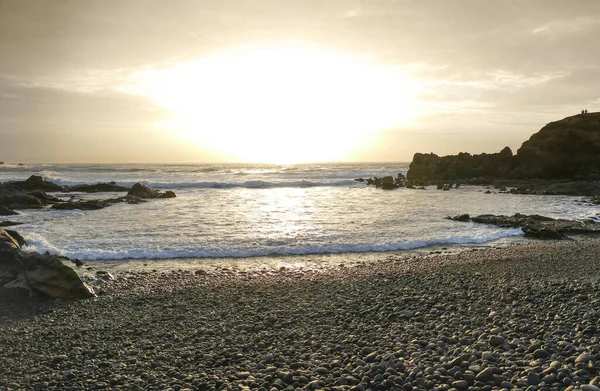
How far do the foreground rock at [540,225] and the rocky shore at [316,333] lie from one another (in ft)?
26.7

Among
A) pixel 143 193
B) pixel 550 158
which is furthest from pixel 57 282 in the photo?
pixel 550 158

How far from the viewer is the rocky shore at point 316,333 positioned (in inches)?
221

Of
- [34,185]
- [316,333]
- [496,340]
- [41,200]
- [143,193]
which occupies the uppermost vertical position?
[34,185]

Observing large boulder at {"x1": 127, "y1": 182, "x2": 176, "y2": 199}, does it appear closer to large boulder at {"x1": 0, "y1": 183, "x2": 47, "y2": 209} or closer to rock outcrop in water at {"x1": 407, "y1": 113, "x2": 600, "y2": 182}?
large boulder at {"x1": 0, "y1": 183, "x2": 47, "y2": 209}

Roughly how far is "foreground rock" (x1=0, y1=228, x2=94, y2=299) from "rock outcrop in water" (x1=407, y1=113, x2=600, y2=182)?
6304 cm

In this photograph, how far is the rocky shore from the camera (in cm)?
561

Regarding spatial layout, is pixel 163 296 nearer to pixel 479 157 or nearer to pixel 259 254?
pixel 259 254

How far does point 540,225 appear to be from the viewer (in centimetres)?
1997

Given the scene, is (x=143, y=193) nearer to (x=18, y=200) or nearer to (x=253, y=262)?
(x=18, y=200)

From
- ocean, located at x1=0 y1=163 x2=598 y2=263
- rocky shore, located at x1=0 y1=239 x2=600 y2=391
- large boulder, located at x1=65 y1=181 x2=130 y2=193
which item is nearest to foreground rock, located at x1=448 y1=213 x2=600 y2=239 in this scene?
ocean, located at x1=0 y1=163 x2=598 y2=263

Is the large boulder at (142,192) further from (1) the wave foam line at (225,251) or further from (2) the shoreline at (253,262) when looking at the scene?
(2) the shoreline at (253,262)

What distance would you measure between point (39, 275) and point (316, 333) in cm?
740

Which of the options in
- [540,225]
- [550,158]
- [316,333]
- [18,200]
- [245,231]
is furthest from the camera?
[550,158]

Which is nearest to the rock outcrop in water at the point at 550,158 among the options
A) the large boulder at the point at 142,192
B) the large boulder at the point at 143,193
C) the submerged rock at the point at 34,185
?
the large boulder at the point at 143,193
